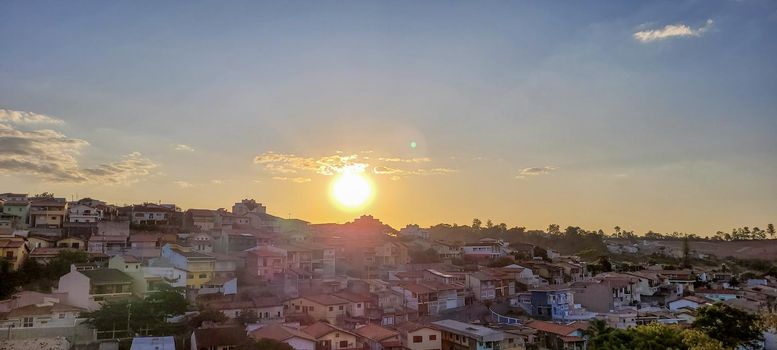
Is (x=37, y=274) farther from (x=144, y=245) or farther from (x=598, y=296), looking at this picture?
(x=598, y=296)

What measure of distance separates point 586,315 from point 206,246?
103ft

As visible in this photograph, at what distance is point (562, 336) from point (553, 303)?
7882 mm

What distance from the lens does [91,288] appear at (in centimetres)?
3139

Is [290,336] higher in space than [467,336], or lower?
higher

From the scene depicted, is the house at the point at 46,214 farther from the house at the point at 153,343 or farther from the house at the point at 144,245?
the house at the point at 153,343

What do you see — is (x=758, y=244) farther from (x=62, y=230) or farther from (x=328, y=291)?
(x=62, y=230)

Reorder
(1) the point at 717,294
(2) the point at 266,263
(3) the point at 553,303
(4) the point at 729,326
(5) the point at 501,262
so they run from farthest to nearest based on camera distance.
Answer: (5) the point at 501,262
(1) the point at 717,294
(3) the point at 553,303
(2) the point at 266,263
(4) the point at 729,326

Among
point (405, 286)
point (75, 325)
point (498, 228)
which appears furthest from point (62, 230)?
point (498, 228)

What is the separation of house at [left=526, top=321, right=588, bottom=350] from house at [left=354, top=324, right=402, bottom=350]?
34.2ft

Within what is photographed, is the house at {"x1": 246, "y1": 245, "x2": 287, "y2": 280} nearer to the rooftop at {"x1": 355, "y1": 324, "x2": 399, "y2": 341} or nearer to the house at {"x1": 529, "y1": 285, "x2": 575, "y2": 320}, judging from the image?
the rooftop at {"x1": 355, "y1": 324, "x2": 399, "y2": 341}

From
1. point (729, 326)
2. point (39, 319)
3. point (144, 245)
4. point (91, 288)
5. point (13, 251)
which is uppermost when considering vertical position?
point (144, 245)

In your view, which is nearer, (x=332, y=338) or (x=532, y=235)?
(x=332, y=338)

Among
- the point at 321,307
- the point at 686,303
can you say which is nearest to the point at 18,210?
the point at 321,307

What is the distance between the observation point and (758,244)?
116 m
